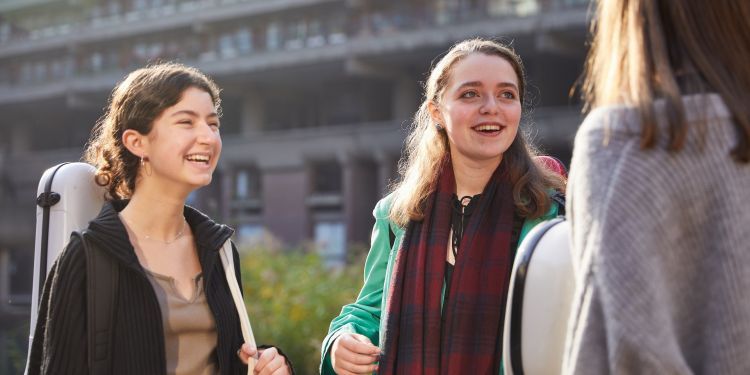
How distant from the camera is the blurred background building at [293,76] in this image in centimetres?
3105

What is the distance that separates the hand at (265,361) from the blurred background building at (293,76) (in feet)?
86.1

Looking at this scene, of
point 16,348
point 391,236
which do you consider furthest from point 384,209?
point 16,348

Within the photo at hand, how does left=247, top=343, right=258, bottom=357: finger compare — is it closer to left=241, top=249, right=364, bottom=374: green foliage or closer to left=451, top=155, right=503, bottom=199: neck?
left=451, top=155, right=503, bottom=199: neck

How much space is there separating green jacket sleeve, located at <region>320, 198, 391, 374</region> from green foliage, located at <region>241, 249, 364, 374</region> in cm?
471

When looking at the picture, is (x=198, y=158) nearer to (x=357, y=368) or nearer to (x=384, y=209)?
(x=384, y=209)

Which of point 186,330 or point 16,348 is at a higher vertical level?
point 186,330

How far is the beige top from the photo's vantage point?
272 centimetres

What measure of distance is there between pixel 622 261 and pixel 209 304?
1.55 m

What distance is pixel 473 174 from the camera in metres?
3.06

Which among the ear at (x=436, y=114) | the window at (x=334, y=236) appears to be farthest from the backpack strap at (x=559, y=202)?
the window at (x=334, y=236)

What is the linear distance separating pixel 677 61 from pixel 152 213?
1.75 m

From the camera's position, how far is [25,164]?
42594mm

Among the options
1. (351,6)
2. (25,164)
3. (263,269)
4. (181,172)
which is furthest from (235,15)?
(181,172)

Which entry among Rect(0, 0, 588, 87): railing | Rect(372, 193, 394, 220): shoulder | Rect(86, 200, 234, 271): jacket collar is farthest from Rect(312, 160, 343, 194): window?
Rect(86, 200, 234, 271): jacket collar
